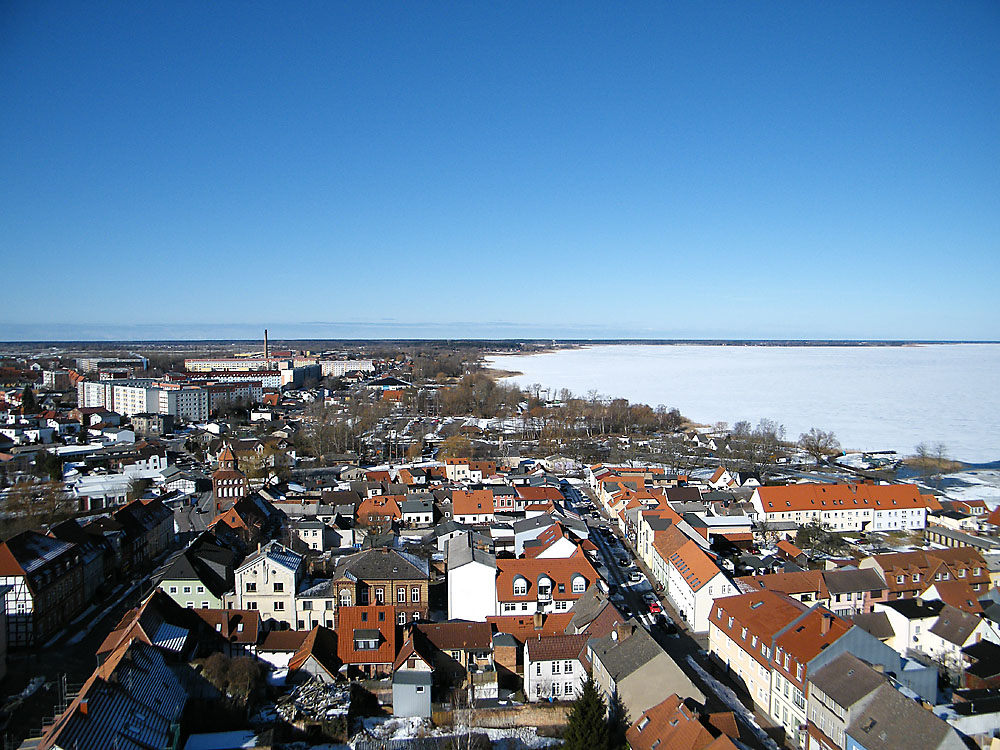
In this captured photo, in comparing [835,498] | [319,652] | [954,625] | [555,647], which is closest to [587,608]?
[555,647]

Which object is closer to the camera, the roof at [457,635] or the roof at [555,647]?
the roof at [555,647]

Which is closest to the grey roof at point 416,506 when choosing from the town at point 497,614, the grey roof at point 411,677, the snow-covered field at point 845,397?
the town at point 497,614

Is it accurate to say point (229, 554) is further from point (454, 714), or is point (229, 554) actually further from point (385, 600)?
point (454, 714)

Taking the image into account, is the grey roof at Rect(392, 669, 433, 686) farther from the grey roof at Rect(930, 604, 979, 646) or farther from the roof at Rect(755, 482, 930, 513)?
the roof at Rect(755, 482, 930, 513)

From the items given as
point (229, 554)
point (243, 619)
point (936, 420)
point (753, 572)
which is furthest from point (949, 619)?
point (936, 420)

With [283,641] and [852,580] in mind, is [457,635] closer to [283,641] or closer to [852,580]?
[283,641]

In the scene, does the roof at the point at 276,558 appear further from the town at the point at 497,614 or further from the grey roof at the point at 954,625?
the grey roof at the point at 954,625
